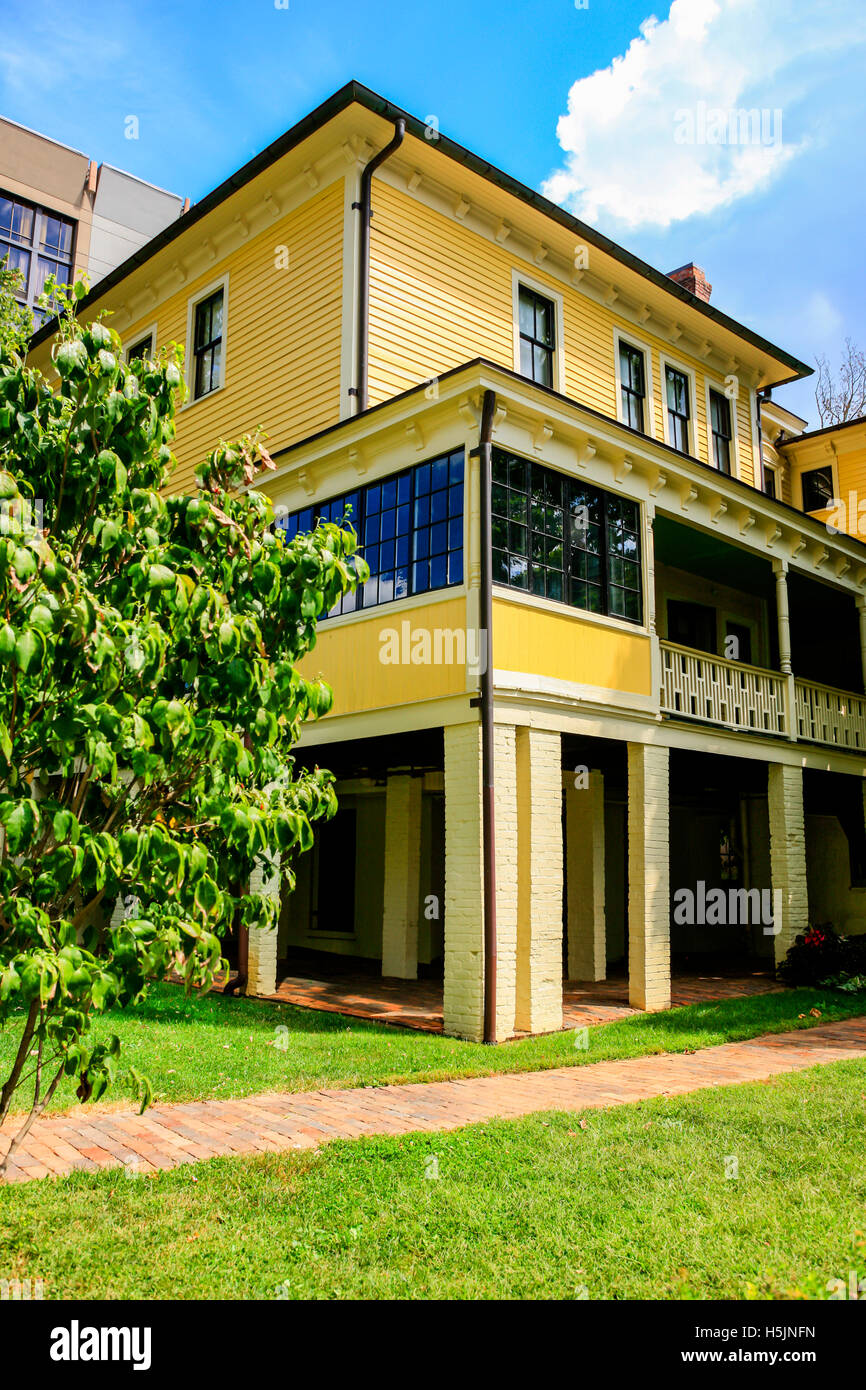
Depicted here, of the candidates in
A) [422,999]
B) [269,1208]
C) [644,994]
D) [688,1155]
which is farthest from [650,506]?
[269,1208]

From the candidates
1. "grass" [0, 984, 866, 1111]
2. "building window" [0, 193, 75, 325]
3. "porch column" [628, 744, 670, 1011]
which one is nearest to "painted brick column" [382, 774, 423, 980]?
"grass" [0, 984, 866, 1111]

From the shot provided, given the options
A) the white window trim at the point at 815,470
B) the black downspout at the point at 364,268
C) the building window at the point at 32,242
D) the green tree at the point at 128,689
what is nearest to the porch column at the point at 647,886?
the black downspout at the point at 364,268

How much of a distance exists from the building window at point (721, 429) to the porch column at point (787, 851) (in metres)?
6.44

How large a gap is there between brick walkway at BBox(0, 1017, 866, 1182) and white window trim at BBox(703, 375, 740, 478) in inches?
471

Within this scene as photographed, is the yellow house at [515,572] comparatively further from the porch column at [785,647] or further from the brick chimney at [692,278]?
the brick chimney at [692,278]

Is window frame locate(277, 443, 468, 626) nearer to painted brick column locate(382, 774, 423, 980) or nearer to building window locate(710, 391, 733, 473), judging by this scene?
painted brick column locate(382, 774, 423, 980)

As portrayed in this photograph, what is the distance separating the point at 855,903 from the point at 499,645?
13.0 metres

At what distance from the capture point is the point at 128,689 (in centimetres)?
371

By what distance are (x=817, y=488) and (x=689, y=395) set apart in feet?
21.6

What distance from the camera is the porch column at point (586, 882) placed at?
571 inches

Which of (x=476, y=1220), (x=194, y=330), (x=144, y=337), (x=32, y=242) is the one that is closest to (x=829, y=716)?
(x=194, y=330)

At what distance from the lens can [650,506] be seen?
1269 centimetres

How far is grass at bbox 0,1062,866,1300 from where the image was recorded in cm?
394
